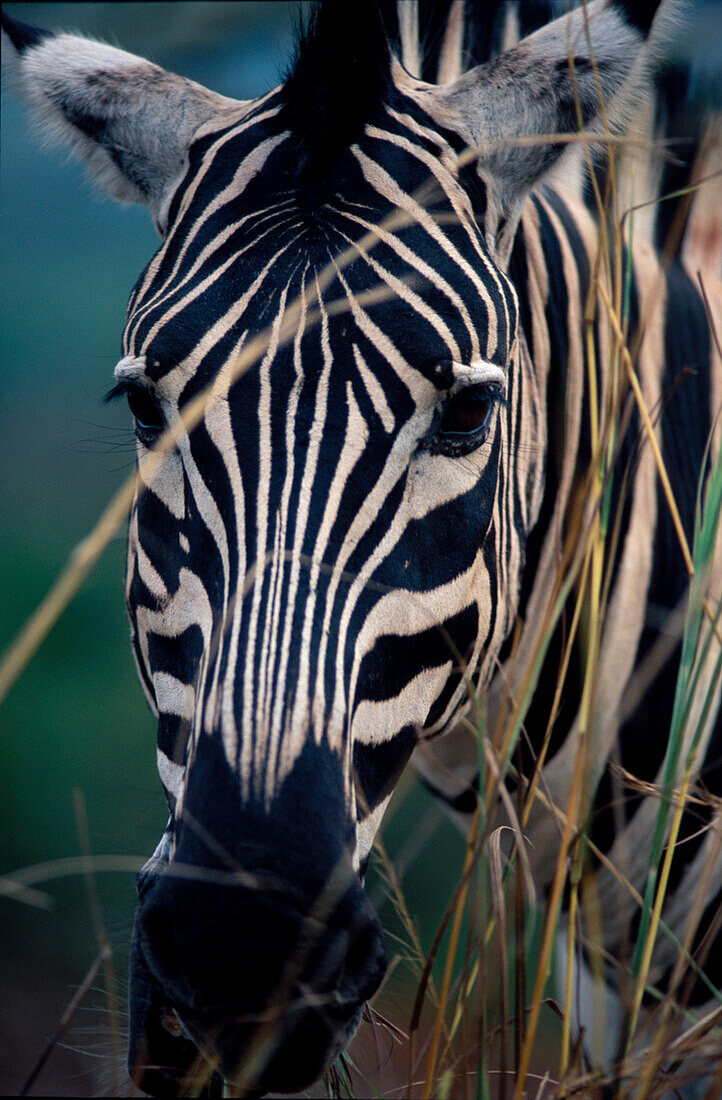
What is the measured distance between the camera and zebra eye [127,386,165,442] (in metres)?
1.49

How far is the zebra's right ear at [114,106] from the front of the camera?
1911 mm

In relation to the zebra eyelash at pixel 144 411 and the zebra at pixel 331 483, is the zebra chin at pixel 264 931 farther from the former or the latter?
the zebra eyelash at pixel 144 411

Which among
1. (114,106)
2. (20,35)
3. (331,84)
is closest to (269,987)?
(331,84)

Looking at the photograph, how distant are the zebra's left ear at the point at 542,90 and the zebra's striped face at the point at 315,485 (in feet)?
0.54

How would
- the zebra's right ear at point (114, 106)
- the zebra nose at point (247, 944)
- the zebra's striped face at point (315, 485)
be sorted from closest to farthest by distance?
1. the zebra nose at point (247, 944)
2. the zebra's striped face at point (315, 485)
3. the zebra's right ear at point (114, 106)

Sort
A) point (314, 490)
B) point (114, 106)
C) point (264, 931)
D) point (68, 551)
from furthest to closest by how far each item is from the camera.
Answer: point (68, 551), point (114, 106), point (314, 490), point (264, 931)

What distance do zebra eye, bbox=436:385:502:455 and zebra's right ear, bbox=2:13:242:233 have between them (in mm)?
918

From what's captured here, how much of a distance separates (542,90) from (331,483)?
112 centimetres

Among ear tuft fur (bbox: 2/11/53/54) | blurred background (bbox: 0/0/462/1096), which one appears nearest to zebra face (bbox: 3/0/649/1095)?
ear tuft fur (bbox: 2/11/53/54)

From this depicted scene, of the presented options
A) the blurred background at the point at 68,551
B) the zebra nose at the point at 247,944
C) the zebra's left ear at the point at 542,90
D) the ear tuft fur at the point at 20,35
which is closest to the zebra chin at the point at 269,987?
the zebra nose at the point at 247,944

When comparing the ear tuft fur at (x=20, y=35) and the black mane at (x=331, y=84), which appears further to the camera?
the ear tuft fur at (x=20, y=35)

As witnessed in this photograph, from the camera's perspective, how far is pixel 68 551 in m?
6.14

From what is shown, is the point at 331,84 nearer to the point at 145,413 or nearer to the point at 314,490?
the point at 145,413

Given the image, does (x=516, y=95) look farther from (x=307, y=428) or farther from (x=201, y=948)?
(x=201, y=948)
